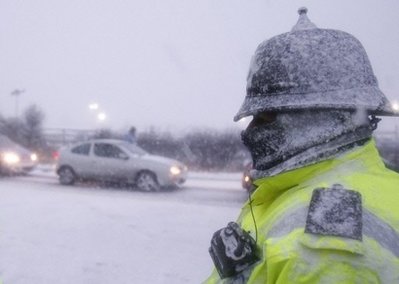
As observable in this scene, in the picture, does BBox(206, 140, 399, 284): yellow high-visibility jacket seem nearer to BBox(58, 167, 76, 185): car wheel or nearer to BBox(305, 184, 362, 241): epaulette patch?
BBox(305, 184, 362, 241): epaulette patch

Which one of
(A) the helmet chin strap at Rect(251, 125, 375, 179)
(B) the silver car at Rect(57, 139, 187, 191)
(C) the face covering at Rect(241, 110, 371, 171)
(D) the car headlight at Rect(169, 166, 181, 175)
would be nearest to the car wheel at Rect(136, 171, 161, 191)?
(B) the silver car at Rect(57, 139, 187, 191)

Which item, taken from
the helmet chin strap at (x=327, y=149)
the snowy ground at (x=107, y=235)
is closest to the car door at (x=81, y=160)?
the snowy ground at (x=107, y=235)

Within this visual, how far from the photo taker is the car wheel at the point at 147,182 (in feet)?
41.7

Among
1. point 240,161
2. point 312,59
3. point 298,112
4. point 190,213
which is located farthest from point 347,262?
point 240,161

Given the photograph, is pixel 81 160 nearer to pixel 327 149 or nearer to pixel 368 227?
pixel 327 149

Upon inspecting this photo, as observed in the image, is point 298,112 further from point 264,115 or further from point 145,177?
point 145,177

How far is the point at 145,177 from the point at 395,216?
1181cm

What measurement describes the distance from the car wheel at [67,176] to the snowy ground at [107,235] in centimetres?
201

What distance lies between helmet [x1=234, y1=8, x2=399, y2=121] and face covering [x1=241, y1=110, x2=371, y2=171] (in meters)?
0.05

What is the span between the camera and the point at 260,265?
129 centimetres

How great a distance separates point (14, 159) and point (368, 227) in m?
15.5

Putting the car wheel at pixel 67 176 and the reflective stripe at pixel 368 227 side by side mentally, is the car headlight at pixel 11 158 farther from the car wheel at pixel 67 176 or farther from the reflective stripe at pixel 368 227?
the reflective stripe at pixel 368 227

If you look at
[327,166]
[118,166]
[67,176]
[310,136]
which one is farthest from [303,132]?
[67,176]

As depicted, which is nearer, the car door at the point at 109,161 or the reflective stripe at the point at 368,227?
the reflective stripe at the point at 368,227
